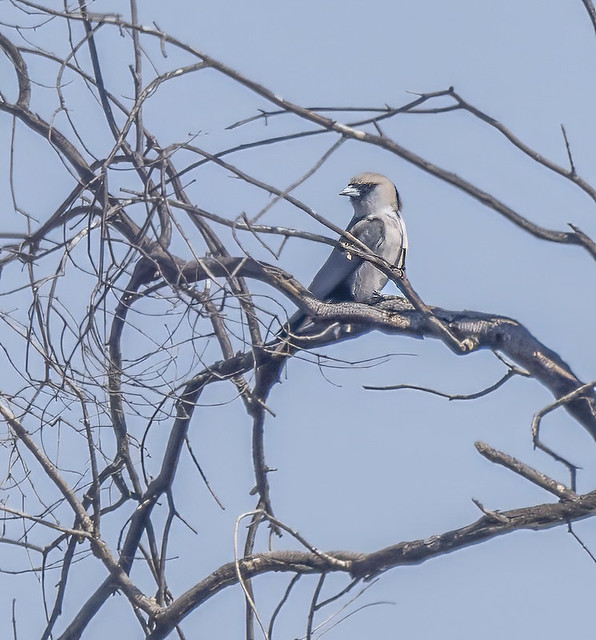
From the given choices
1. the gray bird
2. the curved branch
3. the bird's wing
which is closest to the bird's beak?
the gray bird

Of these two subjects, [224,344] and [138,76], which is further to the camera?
[224,344]

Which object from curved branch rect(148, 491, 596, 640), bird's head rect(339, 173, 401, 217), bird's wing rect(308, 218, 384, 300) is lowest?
curved branch rect(148, 491, 596, 640)

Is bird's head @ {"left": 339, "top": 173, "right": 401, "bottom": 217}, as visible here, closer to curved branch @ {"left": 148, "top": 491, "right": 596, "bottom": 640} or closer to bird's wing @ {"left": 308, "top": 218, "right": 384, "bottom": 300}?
bird's wing @ {"left": 308, "top": 218, "right": 384, "bottom": 300}

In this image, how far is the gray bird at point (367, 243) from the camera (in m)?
5.60

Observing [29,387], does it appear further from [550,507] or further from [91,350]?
[550,507]

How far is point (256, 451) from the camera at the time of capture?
4.22 metres

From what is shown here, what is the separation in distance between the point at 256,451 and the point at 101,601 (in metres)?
0.85

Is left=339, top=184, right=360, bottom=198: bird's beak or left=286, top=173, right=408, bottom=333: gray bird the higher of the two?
left=339, top=184, right=360, bottom=198: bird's beak

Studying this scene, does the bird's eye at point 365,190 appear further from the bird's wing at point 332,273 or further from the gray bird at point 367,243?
the bird's wing at point 332,273

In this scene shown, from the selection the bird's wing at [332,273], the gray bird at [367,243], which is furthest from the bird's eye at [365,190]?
the bird's wing at [332,273]

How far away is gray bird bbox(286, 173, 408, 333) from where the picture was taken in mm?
5598

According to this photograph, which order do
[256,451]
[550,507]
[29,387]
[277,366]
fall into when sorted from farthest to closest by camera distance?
[256,451], [277,366], [29,387], [550,507]

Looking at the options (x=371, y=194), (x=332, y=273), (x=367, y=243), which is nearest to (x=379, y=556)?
(x=332, y=273)

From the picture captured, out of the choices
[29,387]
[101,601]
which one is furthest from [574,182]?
[101,601]
